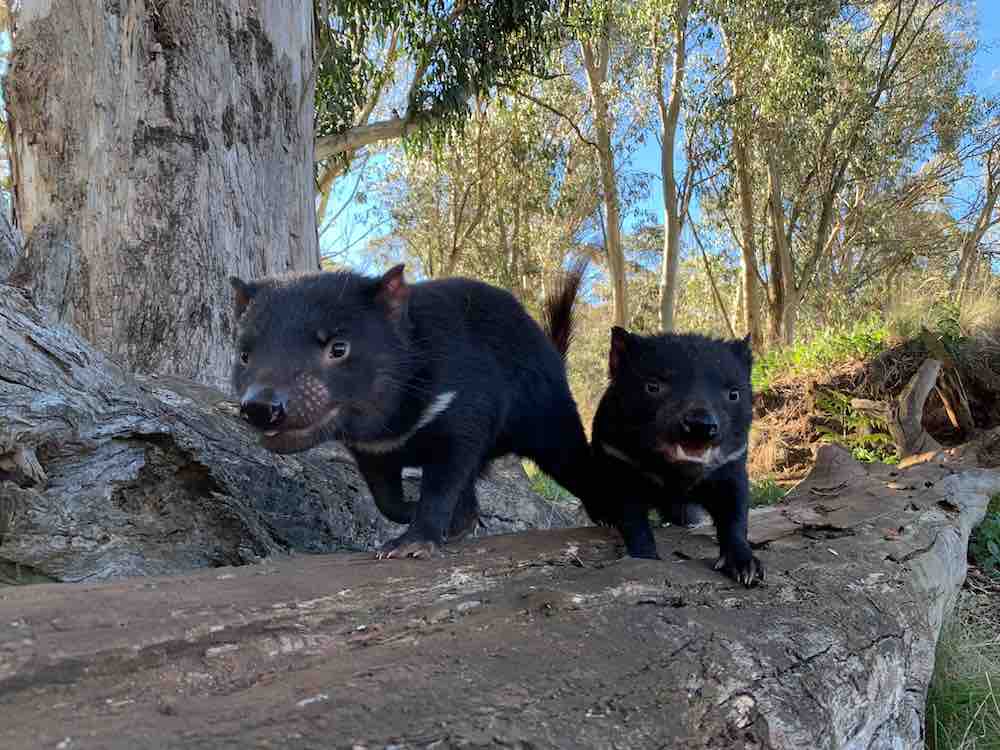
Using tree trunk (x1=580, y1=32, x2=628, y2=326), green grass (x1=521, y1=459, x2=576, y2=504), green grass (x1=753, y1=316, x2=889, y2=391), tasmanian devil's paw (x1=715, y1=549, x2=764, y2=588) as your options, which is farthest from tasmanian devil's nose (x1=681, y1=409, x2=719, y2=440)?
tree trunk (x1=580, y1=32, x2=628, y2=326)

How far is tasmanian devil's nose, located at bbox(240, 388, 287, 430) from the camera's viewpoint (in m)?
1.90

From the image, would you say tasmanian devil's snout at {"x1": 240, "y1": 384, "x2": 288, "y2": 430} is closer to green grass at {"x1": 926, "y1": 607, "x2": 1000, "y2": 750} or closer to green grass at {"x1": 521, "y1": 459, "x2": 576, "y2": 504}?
green grass at {"x1": 926, "y1": 607, "x2": 1000, "y2": 750}

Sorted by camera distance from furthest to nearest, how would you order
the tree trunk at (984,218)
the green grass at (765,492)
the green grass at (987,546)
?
the tree trunk at (984,218) → the green grass at (765,492) → the green grass at (987,546)

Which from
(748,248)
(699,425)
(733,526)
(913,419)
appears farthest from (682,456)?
(748,248)

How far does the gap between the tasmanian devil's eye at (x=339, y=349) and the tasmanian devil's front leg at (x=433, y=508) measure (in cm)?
48

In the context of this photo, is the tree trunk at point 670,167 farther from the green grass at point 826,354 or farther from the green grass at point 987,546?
the green grass at point 987,546

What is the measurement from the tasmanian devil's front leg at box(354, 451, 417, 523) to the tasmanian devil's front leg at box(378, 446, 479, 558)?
0.23 metres

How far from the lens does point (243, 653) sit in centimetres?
138

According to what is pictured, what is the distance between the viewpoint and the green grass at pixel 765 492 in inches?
270

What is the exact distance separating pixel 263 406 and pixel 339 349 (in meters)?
0.32

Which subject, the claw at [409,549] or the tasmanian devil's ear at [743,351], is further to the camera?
the tasmanian devil's ear at [743,351]

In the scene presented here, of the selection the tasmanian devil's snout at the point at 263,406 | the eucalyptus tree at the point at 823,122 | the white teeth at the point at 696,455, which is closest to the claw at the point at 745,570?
the white teeth at the point at 696,455

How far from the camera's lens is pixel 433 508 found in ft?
7.82

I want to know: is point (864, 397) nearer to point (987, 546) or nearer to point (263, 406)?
point (987, 546)
